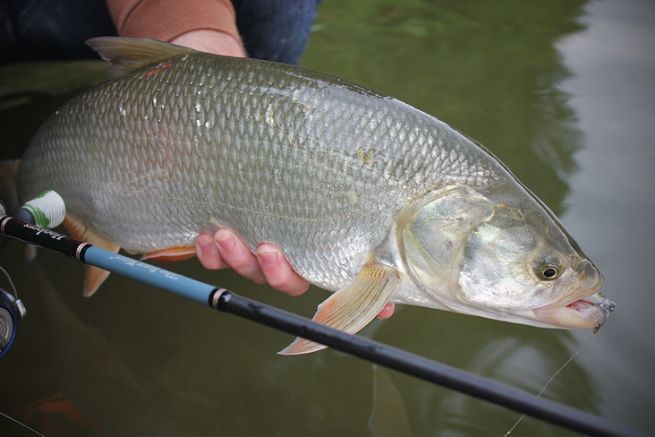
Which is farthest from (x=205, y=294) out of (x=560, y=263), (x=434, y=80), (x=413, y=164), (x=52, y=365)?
(x=434, y=80)

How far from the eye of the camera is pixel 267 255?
149cm

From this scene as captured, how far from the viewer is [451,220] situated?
134cm

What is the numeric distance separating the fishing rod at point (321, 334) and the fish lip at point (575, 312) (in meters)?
0.50

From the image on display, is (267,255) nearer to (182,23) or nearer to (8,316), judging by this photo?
(8,316)

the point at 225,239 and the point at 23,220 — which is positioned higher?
the point at 23,220

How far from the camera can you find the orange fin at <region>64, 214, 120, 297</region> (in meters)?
1.70

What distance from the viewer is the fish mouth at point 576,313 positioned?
4.39ft

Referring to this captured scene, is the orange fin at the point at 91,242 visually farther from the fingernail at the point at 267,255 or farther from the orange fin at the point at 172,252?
the fingernail at the point at 267,255

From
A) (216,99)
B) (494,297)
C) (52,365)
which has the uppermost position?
(216,99)

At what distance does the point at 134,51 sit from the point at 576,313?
116cm

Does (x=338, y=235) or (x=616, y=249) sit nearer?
(x=338, y=235)

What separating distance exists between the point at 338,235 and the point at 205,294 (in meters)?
0.40

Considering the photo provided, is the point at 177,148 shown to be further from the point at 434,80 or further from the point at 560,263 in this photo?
the point at 434,80

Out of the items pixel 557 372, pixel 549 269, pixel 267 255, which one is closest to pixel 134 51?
pixel 267 255
